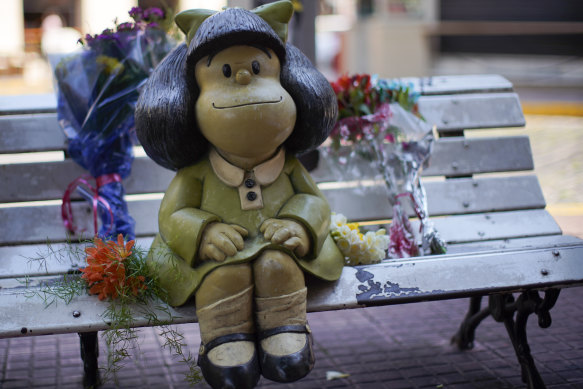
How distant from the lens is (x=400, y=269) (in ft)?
8.57

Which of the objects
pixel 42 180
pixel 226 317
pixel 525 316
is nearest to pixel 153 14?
pixel 42 180

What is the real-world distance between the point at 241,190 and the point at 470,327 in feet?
5.48

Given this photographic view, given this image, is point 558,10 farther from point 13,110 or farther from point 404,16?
point 13,110

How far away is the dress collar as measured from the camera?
248 centimetres

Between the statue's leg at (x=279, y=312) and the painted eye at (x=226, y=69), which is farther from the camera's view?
the painted eye at (x=226, y=69)

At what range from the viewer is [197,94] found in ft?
8.07

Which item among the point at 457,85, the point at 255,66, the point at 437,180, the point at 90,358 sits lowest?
the point at 90,358

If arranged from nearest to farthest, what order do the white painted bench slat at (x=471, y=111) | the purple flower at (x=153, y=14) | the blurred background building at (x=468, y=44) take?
the purple flower at (x=153, y=14) → the white painted bench slat at (x=471, y=111) → the blurred background building at (x=468, y=44)

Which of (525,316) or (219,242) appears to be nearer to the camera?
(219,242)

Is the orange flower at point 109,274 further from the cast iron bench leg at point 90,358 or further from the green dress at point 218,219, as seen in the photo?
the cast iron bench leg at point 90,358

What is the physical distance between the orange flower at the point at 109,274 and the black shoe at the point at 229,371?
32 cm

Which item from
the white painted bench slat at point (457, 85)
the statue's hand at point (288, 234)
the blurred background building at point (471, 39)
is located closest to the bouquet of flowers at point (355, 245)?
the statue's hand at point (288, 234)

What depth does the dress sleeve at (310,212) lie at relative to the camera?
7.84 feet

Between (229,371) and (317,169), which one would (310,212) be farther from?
(317,169)
